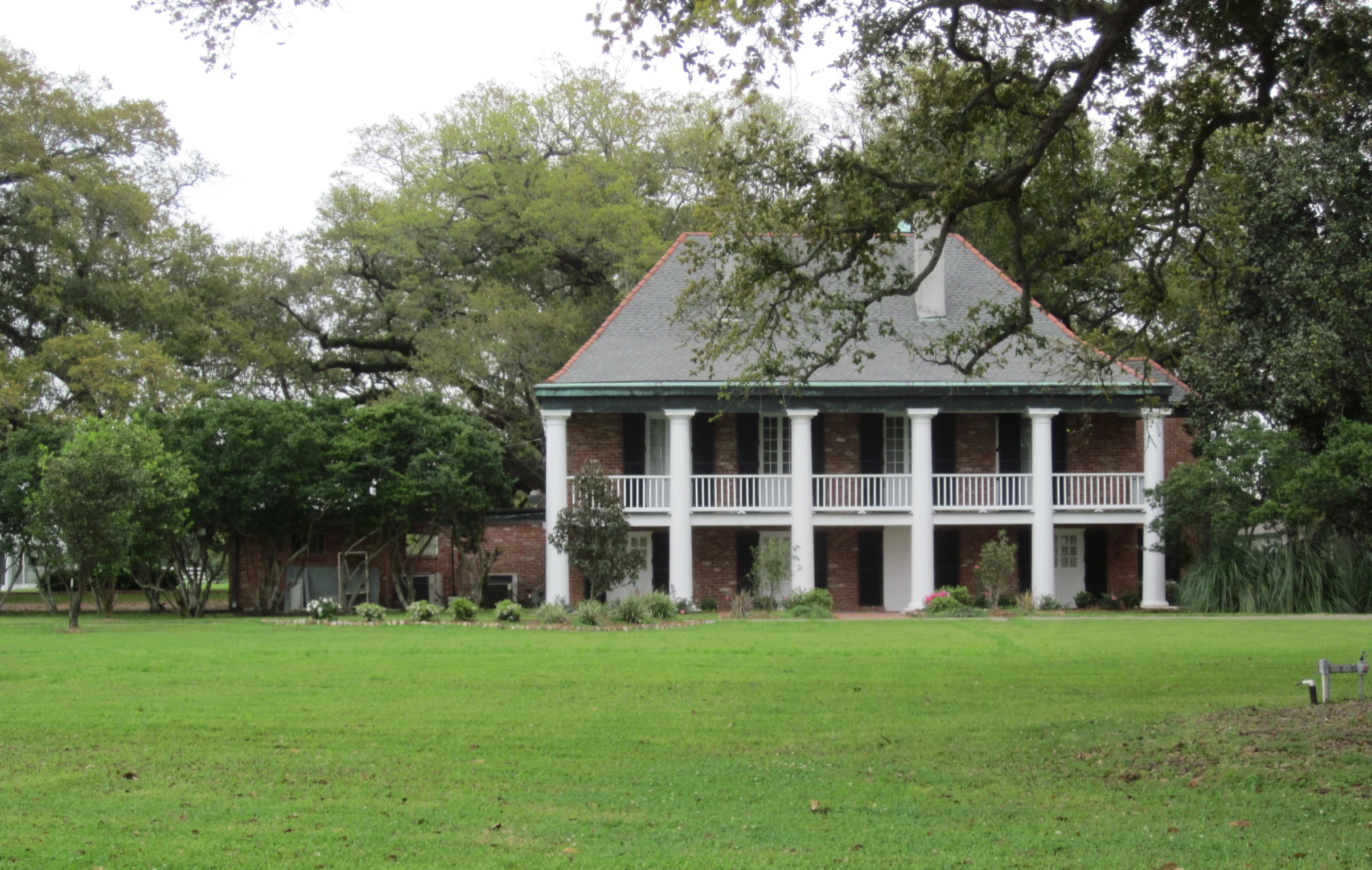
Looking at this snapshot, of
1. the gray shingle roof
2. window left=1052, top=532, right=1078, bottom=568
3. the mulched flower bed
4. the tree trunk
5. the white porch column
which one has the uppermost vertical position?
the gray shingle roof

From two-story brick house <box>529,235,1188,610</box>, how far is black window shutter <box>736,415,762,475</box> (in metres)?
0.04

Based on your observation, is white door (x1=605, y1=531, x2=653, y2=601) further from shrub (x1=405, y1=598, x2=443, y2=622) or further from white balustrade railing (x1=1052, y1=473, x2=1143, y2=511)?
white balustrade railing (x1=1052, y1=473, x2=1143, y2=511)

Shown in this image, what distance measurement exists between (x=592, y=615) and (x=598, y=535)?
10.3 ft

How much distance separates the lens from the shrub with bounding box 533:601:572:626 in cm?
2400

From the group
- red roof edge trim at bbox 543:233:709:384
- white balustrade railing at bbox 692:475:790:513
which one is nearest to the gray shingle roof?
red roof edge trim at bbox 543:233:709:384

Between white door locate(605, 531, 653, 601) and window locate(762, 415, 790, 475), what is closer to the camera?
white door locate(605, 531, 653, 601)

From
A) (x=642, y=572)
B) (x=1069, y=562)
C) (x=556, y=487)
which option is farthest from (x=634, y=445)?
(x=1069, y=562)

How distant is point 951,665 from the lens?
16266 millimetres

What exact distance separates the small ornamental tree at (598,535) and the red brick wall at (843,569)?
5772 mm

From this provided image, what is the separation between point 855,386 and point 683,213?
569 inches

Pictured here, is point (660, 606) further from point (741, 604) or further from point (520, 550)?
point (520, 550)

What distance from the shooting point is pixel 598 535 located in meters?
26.6

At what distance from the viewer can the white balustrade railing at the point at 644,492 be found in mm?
29625

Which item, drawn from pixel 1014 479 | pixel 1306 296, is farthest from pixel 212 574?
pixel 1306 296
